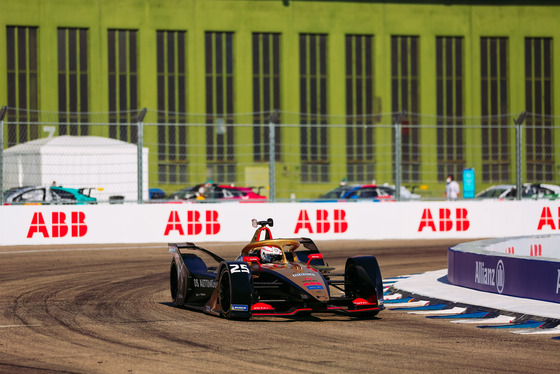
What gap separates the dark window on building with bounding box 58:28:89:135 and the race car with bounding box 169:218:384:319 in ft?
118

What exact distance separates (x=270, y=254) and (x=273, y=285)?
73 cm

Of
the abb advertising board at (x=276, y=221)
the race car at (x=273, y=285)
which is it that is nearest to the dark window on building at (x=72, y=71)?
the abb advertising board at (x=276, y=221)

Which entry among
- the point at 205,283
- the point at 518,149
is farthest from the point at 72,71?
the point at 205,283

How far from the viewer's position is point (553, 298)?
11.7 meters

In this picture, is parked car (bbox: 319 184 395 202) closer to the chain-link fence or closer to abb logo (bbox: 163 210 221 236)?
the chain-link fence

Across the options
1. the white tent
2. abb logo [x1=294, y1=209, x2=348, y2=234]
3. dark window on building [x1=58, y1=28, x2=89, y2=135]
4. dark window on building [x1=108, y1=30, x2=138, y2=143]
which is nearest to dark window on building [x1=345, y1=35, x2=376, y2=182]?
dark window on building [x1=108, y1=30, x2=138, y2=143]

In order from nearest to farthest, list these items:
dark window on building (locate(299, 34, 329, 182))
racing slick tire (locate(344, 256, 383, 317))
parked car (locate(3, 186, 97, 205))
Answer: racing slick tire (locate(344, 256, 383, 317)) → parked car (locate(3, 186, 97, 205)) → dark window on building (locate(299, 34, 329, 182))

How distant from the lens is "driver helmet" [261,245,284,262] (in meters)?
11.7

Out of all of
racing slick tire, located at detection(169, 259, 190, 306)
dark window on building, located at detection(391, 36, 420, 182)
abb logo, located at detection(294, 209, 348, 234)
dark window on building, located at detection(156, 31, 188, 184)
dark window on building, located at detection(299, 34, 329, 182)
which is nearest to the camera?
racing slick tire, located at detection(169, 259, 190, 306)

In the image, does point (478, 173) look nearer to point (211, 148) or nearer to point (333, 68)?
point (333, 68)

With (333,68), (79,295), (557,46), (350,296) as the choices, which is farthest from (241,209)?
(557,46)

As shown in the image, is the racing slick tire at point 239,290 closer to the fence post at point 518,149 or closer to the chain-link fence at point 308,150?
the fence post at point 518,149

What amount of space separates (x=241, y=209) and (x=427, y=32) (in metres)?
30.0

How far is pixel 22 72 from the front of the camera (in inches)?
1838
